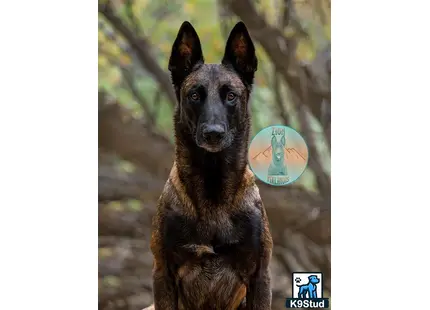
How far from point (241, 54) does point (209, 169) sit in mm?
725

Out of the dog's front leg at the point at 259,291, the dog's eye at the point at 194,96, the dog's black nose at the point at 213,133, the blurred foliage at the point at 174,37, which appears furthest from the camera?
the blurred foliage at the point at 174,37

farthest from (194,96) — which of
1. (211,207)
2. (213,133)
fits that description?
(211,207)

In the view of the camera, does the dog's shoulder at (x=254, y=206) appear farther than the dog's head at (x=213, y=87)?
Yes

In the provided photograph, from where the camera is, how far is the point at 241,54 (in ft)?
12.9

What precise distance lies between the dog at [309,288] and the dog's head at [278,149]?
2.69 ft

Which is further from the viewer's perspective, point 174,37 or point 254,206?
point 174,37

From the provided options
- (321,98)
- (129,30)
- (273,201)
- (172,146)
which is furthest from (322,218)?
(129,30)

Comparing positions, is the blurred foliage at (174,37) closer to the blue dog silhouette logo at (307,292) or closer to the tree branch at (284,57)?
the tree branch at (284,57)

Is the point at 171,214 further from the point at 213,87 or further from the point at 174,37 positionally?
the point at 174,37

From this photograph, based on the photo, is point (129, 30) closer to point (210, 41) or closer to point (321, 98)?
point (210, 41)

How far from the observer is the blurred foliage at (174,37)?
433 centimetres

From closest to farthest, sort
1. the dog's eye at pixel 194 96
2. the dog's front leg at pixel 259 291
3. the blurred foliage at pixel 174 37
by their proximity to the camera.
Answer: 1. the dog's eye at pixel 194 96
2. the dog's front leg at pixel 259 291
3. the blurred foliage at pixel 174 37

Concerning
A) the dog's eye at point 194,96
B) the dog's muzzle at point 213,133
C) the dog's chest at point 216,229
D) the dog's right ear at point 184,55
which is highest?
the dog's right ear at point 184,55

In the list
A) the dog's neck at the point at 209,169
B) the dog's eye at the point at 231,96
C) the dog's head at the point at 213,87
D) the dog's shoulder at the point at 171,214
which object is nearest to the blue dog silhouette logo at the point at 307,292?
the dog's neck at the point at 209,169
